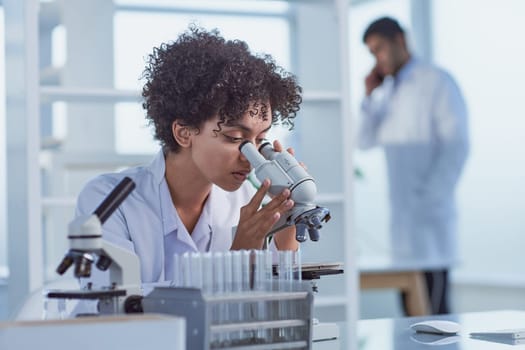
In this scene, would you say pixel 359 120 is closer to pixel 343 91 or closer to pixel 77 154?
pixel 343 91

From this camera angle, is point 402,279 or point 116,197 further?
point 402,279

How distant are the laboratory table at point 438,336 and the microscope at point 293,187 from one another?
0.24 m

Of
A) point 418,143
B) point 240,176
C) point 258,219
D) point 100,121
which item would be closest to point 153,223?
point 240,176

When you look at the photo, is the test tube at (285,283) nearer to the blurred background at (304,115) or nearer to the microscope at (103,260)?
the microscope at (103,260)

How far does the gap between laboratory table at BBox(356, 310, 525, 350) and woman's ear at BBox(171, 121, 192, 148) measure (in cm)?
60

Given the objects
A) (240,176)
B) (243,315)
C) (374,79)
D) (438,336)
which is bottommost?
(438,336)

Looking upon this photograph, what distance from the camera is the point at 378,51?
5.05 metres

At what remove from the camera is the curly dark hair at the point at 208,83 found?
2.00 meters

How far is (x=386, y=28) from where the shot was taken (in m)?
4.94

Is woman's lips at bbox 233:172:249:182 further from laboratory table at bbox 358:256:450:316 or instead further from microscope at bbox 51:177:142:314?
laboratory table at bbox 358:256:450:316

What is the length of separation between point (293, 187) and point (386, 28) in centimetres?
339

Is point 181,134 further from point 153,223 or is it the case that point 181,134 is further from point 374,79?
point 374,79

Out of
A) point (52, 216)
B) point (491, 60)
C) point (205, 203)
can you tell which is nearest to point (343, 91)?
point (52, 216)

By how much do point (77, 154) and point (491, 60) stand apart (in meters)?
2.96
